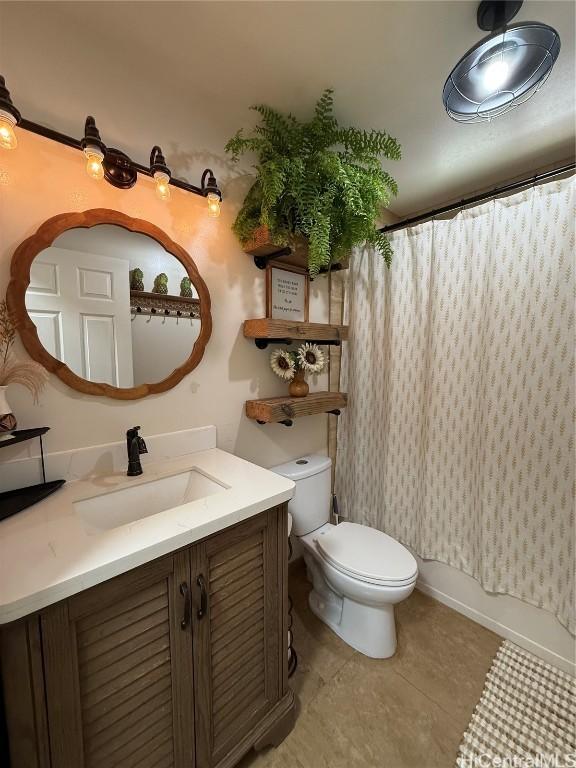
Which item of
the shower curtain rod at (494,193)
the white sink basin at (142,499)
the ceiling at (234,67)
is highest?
the ceiling at (234,67)

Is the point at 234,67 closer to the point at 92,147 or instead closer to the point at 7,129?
the point at 92,147

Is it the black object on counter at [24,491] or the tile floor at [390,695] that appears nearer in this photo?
the black object on counter at [24,491]

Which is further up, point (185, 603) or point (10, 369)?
point (10, 369)

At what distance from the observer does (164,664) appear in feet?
2.45

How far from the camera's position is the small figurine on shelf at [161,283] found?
1183mm

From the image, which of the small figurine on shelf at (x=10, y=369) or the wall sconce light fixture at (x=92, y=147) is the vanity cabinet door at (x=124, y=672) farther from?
the wall sconce light fixture at (x=92, y=147)

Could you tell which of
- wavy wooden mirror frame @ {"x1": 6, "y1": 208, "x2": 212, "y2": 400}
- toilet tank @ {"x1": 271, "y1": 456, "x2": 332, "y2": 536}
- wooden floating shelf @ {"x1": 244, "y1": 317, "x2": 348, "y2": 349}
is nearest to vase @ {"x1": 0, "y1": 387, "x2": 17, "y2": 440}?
wavy wooden mirror frame @ {"x1": 6, "y1": 208, "x2": 212, "y2": 400}

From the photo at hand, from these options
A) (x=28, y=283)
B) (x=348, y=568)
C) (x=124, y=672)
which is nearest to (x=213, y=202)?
(x=28, y=283)

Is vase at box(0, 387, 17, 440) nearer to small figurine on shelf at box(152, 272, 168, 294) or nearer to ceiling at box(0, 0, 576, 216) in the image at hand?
small figurine on shelf at box(152, 272, 168, 294)

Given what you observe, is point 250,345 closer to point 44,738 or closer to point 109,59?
point 109,59

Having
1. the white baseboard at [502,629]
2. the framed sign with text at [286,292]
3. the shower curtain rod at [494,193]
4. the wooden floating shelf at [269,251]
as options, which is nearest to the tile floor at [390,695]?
the white baseboard at [502,629]

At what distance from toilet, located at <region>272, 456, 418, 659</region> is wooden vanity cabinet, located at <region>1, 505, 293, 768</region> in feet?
1.38

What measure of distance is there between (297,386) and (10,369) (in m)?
1.12

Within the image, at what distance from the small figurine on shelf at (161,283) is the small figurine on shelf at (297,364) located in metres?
0.59
